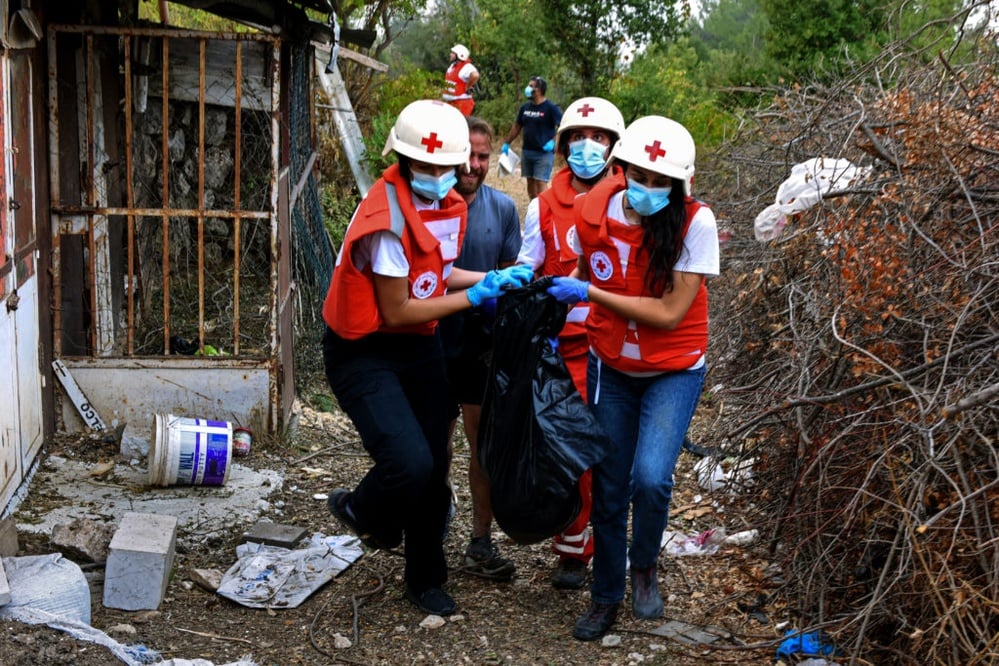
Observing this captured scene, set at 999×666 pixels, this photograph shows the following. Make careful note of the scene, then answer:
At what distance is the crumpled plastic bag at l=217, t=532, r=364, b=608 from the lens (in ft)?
15.2

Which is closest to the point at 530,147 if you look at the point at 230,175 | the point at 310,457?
the point at 230,175

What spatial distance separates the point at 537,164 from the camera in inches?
544

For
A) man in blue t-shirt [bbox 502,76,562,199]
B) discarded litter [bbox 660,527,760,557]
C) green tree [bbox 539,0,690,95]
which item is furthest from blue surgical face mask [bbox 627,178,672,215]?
green tree [bbox 539,0,690,95]

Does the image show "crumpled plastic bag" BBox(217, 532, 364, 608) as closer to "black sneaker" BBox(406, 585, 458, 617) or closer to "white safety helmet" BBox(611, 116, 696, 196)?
"black sneaker" BBox(406, 585, 458, 617)

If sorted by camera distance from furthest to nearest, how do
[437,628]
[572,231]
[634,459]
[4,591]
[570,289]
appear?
[572,231] < [437,628] < [634,459] < [570,289] < [4,591]

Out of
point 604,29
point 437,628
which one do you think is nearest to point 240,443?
point 437,628

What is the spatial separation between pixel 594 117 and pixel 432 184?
1090 mm

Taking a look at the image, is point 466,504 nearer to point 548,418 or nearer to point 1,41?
point 548,418

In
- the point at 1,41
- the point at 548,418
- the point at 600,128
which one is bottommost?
the point at 548,418

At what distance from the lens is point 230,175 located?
8.63m

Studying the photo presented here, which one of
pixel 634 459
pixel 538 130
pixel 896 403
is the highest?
pixel 538 130

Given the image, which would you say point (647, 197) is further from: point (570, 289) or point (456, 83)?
point (456, 83)

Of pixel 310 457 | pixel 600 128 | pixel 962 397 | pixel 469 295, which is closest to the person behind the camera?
pixel 962 397

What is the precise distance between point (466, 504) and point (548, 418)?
6.31 feet
